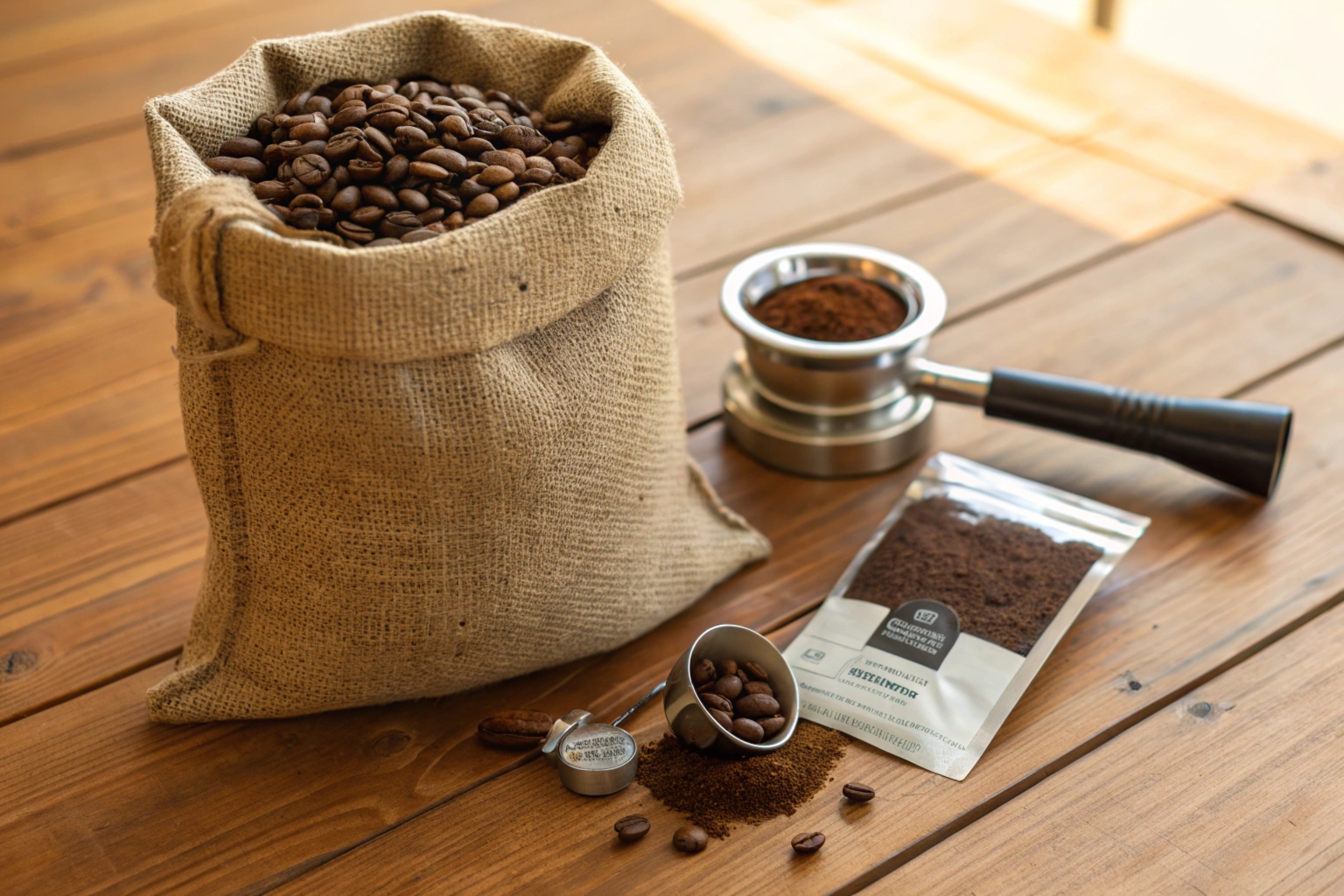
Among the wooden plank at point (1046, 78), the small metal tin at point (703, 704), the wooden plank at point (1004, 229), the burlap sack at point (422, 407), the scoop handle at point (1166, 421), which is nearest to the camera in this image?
the burlap sack at point (422, 407)

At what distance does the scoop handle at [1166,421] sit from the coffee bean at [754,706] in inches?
15.7

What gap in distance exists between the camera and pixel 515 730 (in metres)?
0.87

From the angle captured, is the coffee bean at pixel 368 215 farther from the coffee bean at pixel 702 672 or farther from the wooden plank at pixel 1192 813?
the wooden plank at pixel 1192 813

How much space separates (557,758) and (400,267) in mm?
356

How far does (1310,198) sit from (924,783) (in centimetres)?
103

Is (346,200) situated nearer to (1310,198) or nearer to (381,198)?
(381,198)

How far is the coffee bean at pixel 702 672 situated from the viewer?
871 millimetres

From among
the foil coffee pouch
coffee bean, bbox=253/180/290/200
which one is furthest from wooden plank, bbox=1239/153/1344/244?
coffee bean, bbox=253/180/290/200

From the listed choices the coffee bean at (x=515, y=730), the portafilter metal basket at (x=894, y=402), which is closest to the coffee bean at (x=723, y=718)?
the coffee bean at (x=515, y=730)

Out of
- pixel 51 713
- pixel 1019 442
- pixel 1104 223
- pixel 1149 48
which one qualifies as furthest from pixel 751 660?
pixel 1149 48

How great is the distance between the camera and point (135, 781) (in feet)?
2.83

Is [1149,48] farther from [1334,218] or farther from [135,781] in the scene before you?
[135,781]

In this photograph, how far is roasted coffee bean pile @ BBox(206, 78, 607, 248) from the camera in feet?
2.58

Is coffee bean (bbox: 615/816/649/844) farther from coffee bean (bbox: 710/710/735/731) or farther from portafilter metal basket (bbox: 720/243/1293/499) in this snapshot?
portafilter metal basket (bbox: 720/243/1293/499)
